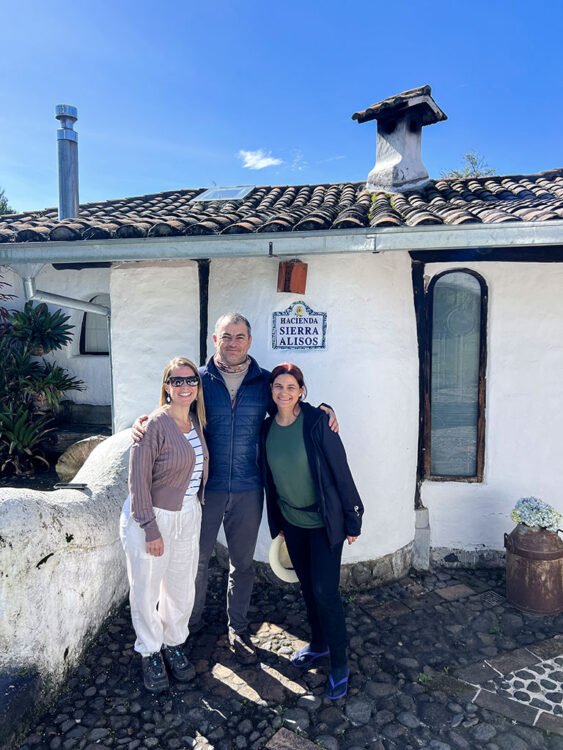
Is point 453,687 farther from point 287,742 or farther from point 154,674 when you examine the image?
point 154,674

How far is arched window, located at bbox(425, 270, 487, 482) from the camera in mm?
4582

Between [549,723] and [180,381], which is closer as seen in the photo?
[549,723]

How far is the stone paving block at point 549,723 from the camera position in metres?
2.79

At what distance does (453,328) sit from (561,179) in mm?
2646

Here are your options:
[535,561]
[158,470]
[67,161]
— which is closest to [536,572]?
[535,561]

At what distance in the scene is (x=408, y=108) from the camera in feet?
20.0

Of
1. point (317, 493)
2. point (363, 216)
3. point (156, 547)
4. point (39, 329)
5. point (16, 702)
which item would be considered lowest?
point (16, 702)

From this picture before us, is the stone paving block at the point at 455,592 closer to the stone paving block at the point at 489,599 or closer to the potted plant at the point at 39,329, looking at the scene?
the stone paving block at the point at 489,599

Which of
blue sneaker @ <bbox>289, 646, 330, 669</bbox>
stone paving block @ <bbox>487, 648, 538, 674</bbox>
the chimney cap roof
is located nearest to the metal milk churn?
stone paving block @ <bbox>487, 648, 538, 674</bbox>

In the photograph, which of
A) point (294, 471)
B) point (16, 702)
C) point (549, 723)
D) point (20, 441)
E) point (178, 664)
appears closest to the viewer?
point (16, 702)

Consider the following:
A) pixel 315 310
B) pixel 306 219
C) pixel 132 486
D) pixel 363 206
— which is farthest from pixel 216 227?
pixel 132 486

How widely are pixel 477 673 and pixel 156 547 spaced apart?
2.09 metres

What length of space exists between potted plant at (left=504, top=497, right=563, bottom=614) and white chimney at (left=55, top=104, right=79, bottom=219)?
5302 mm

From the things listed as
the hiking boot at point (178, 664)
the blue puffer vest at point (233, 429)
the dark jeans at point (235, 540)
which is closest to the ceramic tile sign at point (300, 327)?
the blue puffer vest at point (233, 429)
